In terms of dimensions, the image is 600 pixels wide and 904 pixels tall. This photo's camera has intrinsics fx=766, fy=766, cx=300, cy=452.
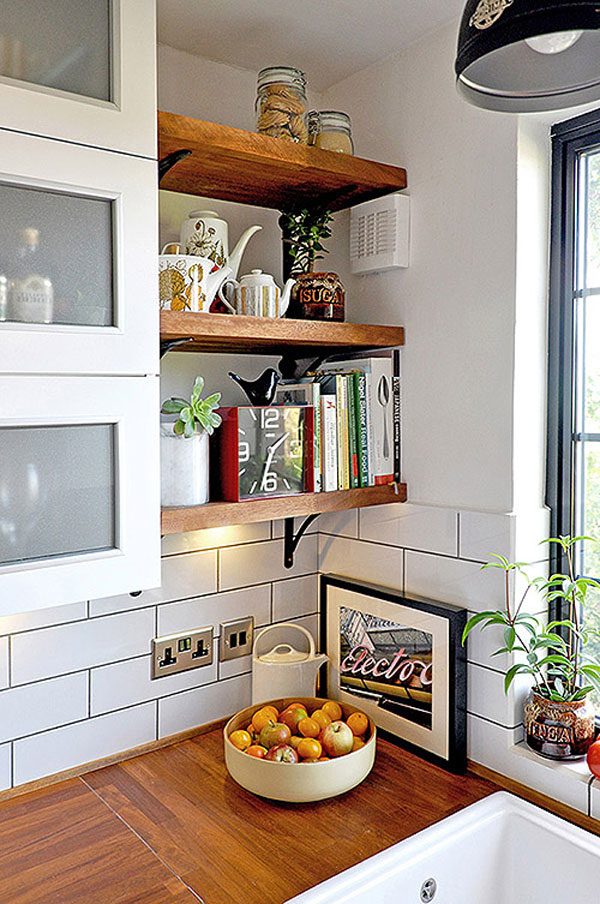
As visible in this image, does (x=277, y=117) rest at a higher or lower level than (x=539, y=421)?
higher

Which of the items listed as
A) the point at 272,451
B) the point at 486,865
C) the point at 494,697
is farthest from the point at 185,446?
the point at 486,865

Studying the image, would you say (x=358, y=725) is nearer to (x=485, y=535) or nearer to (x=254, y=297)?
(x=485, y=535)

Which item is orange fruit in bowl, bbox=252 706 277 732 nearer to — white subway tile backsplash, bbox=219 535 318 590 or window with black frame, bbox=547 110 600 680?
white subway tile backsplash, bbox=219 535 318 590

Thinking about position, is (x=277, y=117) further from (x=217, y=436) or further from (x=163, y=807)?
(x=163, y=807)

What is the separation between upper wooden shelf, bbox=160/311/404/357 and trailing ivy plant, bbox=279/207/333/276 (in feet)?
0.61

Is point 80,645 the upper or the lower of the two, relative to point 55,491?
lower

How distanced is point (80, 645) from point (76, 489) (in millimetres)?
499

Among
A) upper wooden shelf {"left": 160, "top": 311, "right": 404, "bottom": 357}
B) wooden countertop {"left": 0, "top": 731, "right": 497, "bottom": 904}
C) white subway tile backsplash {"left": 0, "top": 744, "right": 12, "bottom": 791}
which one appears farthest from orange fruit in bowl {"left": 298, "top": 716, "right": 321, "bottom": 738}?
upper wooden shelf {"left": 160, "top": 311, "right": 404, "bottom": 357}

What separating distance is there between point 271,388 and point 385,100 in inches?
29.1

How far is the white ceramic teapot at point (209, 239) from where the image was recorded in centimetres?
153

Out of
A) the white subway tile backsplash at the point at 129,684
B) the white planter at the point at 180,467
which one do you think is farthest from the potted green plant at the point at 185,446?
the white subway tile backsplash at the point at 129,684

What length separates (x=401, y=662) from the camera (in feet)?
5.53

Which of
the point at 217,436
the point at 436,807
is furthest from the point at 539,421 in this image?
the point at 436,807

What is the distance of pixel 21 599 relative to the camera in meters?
1.16
